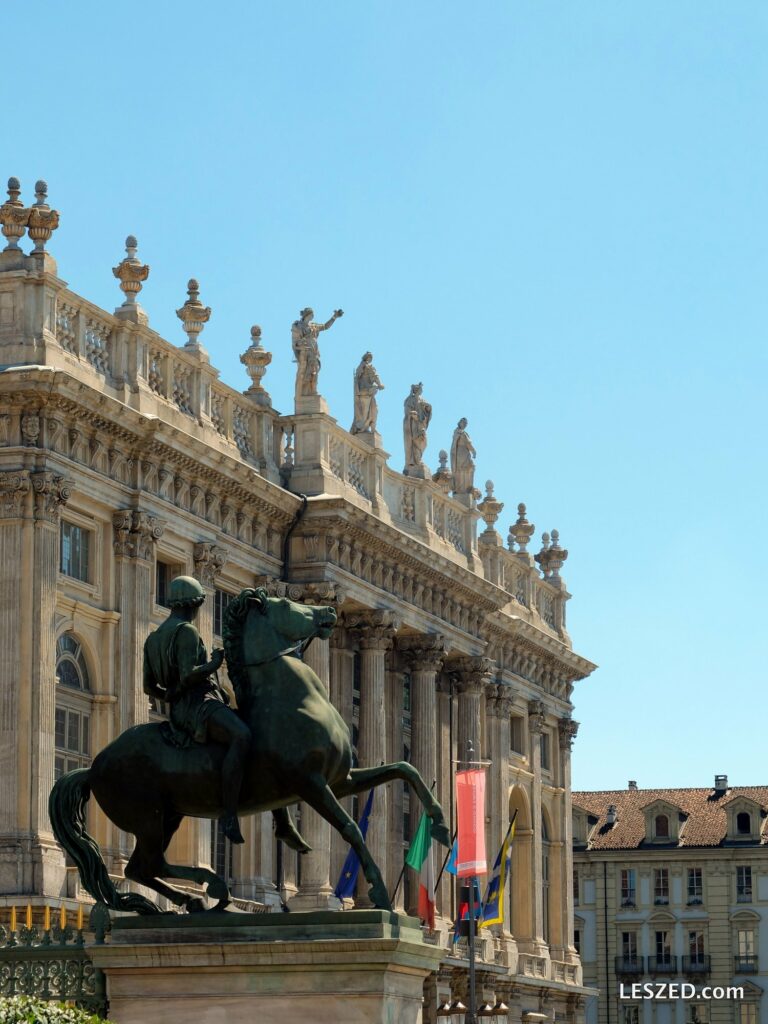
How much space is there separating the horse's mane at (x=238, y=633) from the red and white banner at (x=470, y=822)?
39.9 meters

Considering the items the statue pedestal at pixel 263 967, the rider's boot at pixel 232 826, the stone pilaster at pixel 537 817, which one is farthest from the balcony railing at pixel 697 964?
the statue pedestal at pixel 263 967

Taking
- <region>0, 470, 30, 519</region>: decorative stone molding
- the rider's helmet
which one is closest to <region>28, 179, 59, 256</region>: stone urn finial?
<region>0, 470, 30, 519</region>: decorative stone molding

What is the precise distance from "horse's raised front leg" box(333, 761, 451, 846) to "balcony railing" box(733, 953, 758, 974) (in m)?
102

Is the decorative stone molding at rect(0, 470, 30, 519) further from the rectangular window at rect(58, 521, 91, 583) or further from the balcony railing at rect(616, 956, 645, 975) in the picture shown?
the balcony railing at rect(616, 956, 645, 975)

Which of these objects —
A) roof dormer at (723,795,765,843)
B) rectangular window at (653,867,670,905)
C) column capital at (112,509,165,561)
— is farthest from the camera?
rectangular window at (653,867,670,905)

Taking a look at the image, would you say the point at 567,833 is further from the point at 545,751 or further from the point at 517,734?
the point at 517,734

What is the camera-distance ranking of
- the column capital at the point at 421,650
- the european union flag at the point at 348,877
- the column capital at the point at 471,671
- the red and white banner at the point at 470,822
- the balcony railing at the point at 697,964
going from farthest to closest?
the balcony railing at the point at 697,964 < the column capital at the point at 471,671 < the column capital at the point at 421,650 < the red and white banner at the point at 470,822 < the european union flag at the point at 348,877

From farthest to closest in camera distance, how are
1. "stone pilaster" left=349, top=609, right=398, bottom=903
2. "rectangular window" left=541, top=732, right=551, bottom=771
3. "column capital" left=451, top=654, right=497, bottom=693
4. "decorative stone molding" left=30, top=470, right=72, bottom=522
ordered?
"rectangular window" left=541, top=732, right=551, bottom=771 → "column capital" left=451, top=654, right=497, bottom=693 → "stone pilaster" left=349, top=609, right=398, bottom=903 → "decorative stone molding" left=30, top=470, right=72, bottom=522

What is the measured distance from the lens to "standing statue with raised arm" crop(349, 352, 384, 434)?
64688 mm

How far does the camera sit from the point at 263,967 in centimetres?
1777

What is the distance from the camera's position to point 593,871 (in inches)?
4769

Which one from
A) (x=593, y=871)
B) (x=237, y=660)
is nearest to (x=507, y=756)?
(x=593, y=871)

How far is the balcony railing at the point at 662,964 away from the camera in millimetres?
119312

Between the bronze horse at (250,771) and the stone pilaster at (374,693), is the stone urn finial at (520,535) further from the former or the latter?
the bronze horse at (250,771)
